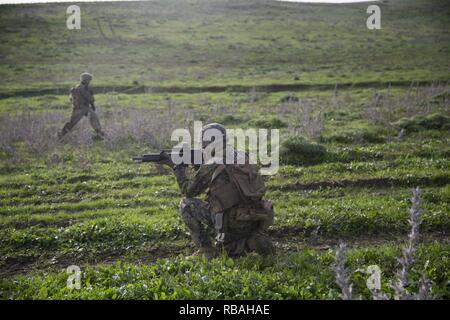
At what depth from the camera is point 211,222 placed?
22.0ft

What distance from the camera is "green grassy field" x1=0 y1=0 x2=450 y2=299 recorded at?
18.3ft

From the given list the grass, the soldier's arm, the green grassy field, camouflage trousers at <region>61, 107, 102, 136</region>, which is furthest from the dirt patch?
the grass

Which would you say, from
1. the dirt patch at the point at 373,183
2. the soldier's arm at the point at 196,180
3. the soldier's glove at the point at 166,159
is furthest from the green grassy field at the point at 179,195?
the soldier's glove at the point at 166,159

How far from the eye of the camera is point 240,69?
1449 inches

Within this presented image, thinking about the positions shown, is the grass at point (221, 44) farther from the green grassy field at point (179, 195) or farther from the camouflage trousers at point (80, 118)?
the camouflage trousers at point (80, 118)

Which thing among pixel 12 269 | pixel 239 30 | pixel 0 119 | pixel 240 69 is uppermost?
pixel 239 30

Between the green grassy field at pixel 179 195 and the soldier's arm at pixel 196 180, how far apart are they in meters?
1.03

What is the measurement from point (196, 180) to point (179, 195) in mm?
3739

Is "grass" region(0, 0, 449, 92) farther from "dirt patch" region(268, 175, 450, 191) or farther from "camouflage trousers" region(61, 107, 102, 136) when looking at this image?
"dirt patch" region(268, 175, 450, 191)

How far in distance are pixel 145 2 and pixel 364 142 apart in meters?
60.0

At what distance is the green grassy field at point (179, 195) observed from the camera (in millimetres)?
5582

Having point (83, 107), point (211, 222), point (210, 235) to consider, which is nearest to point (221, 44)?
point (83, 107)
